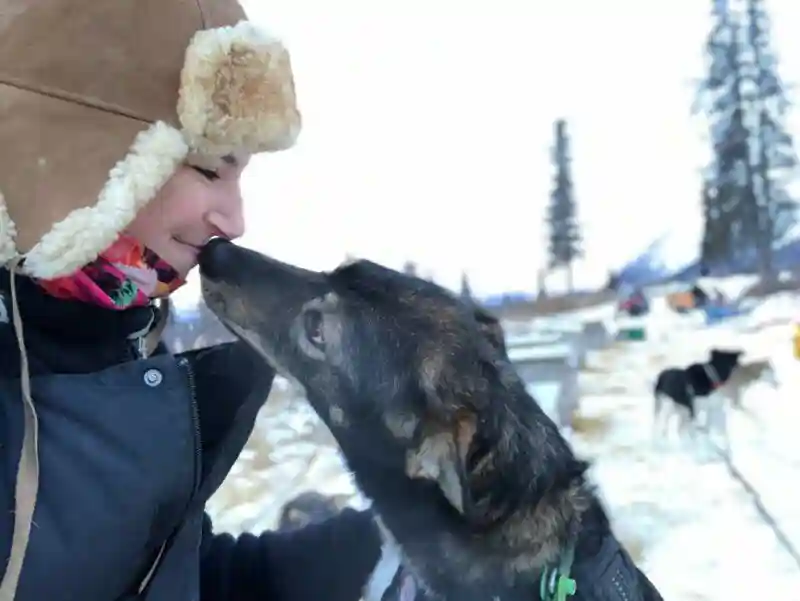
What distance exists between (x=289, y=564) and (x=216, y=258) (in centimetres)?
52

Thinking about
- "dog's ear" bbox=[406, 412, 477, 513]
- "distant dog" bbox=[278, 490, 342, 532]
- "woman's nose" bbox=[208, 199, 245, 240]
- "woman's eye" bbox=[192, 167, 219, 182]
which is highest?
"woman's eye" bbox=[192, 167, 219, 182]

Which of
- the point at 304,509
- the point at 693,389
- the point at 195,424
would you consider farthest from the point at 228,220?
the point at 693,389

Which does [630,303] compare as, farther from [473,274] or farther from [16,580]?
[16,580]

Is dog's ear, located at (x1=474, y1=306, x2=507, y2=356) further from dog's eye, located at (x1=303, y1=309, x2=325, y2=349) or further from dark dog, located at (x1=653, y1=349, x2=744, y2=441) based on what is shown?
dark dog, located at (x1=653, y1=349, x2=744, y2=441)

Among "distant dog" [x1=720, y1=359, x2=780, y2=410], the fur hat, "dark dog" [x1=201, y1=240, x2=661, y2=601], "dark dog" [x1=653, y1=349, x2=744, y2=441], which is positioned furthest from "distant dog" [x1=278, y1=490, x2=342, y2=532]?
"distant dog" [x1=720, y1=359, x2=780, y2=410]

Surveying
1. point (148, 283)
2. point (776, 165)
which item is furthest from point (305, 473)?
point (776, 165)

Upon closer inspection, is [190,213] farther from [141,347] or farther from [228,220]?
[141,347]

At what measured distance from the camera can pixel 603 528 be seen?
5.14 feet

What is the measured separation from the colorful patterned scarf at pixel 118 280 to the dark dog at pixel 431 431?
0.14 meters

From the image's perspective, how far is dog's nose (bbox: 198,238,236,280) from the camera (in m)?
1.33

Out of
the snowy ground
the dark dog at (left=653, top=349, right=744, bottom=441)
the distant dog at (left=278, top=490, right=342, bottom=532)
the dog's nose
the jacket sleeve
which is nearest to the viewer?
the dog's nose

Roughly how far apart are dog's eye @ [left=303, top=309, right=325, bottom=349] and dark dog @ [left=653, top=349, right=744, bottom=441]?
3.90 meters

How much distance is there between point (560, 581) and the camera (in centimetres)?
142

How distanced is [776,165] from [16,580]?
1310cm
